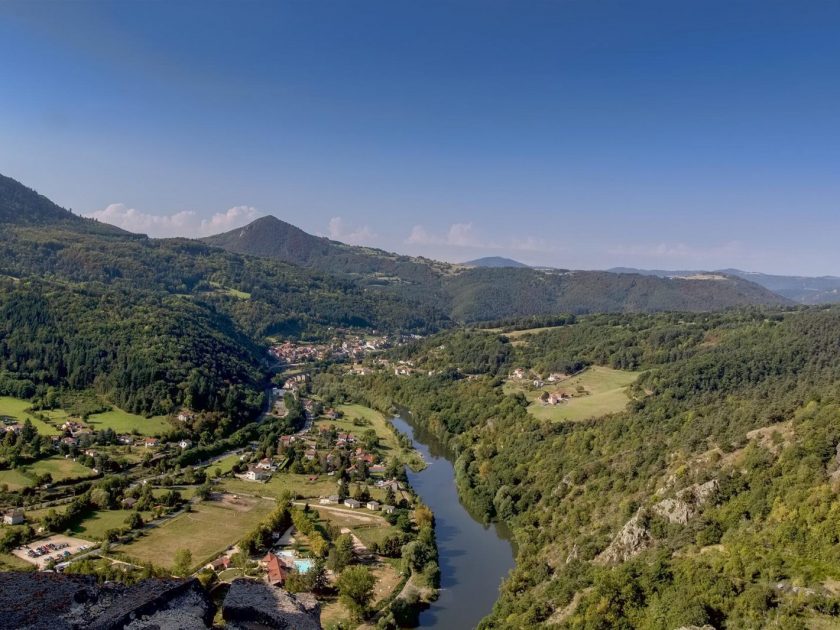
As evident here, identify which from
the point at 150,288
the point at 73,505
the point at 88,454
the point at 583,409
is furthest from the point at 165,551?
the point at 150,288

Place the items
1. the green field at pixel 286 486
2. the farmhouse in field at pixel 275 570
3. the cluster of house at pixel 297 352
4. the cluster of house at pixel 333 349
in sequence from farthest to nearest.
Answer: the cluster of house at pixel 333 349, the cluster of house at pixel 297 352, the green field at pixel 286 486, the farmhouse in field at pixel 275 570

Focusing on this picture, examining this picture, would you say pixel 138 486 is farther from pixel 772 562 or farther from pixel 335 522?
pixel 772 562

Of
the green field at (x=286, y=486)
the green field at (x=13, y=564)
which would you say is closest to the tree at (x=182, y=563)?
the green field at (x=13, y=564)

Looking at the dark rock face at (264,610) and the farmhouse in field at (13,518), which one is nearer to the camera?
the dark rock face at (264,610)

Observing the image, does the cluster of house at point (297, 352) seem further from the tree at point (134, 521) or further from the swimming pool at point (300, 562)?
the swimming pool at point (300, 562)

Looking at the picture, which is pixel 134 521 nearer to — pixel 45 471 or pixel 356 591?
pixel 45 471

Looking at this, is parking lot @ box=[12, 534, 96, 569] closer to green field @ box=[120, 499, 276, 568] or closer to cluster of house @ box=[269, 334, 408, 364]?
green field @ box=[120, 499, 276, 568]

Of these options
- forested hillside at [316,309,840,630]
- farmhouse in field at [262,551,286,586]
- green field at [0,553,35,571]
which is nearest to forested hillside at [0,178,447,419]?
forested hillside at [316,309,840,630]
